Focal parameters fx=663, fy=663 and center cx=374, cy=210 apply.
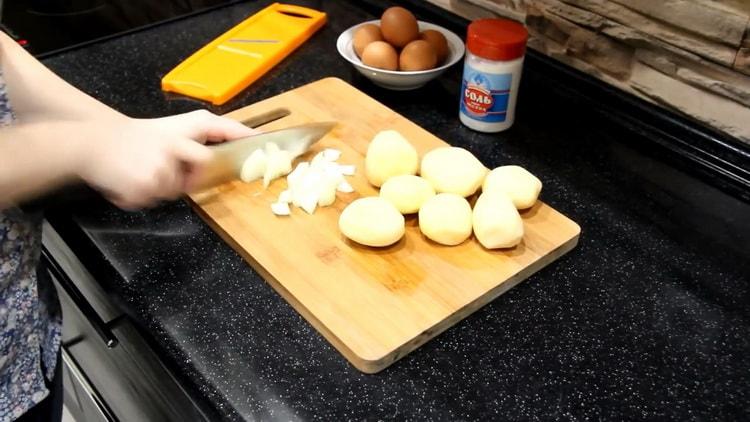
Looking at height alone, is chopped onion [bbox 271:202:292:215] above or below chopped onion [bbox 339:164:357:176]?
below

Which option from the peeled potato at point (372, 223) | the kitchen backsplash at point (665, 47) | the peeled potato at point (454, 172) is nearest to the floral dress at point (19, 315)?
the peeled potato at point (372, 223)

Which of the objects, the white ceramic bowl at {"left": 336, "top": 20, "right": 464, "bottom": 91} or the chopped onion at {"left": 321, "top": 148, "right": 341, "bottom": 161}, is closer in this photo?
the chopped onion at {"left": 321, "top": 148, "right": 341, "bottom": 161}

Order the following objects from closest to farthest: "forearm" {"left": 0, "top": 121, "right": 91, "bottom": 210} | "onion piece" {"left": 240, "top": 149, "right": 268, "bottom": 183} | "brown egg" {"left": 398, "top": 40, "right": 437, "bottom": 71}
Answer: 1. "forearm" {"left": 0, "top": 121, "right": 91, "bottom": 210}
2. "onion piece" {"left": 240, "top": 149, "right": 268, "bottom": 183}
3. "brown egg" {"left": 398, "top": 40, "right": 437, "bottom": 71}

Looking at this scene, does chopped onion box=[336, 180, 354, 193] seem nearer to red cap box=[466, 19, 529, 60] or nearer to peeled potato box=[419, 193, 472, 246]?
peeled potato box=[419, 193, 472, 246]

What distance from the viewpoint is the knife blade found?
2.61 feet

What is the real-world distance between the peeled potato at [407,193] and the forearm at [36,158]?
0.33 meters

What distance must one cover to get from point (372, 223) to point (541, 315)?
208 mm

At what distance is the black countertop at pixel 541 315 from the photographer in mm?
631

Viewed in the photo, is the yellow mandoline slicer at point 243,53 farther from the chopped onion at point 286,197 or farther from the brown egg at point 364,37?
the chopped onion at point 286,197

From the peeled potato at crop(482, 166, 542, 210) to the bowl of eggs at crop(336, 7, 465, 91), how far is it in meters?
0.26

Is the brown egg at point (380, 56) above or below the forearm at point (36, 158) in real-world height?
below

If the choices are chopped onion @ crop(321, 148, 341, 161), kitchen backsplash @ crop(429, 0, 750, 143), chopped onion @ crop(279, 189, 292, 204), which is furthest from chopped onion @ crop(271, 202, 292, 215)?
kitchen backsplash @ crop(429, 0, 750, 143)

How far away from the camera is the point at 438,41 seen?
3.38 feet

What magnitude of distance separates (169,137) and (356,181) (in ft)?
0.84
